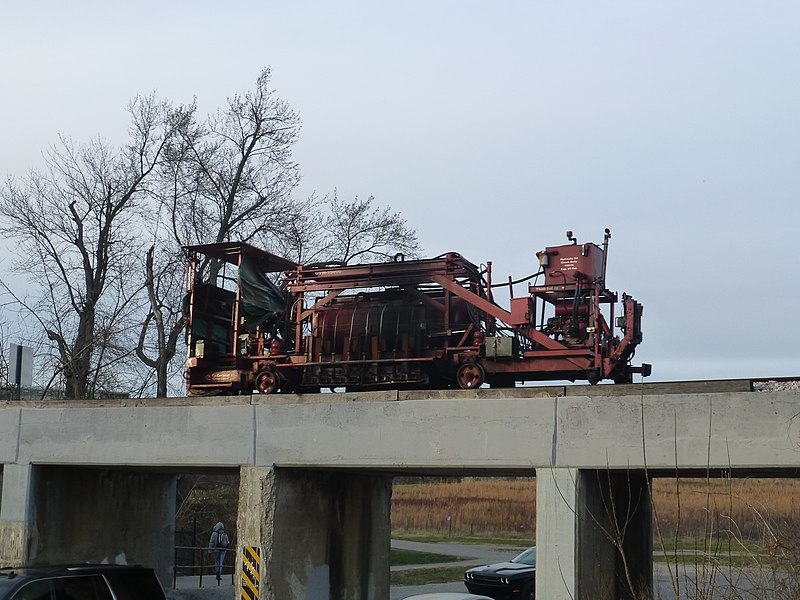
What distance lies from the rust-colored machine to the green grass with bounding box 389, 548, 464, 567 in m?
14.7

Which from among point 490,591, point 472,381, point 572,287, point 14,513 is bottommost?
point 490,591

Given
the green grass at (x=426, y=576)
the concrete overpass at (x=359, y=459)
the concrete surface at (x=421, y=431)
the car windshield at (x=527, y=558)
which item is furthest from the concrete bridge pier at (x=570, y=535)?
the green grass at (x=426, y=576)

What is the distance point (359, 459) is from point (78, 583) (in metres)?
4.49

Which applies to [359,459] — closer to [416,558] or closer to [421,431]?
[421,431]

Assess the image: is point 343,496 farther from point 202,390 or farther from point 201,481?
point 201,481

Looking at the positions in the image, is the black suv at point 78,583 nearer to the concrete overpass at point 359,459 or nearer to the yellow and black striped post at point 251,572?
the yellow and black striped post at point 251,572

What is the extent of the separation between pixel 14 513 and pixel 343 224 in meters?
19.8

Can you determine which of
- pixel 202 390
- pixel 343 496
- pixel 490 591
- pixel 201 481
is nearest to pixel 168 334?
pixel 201 481

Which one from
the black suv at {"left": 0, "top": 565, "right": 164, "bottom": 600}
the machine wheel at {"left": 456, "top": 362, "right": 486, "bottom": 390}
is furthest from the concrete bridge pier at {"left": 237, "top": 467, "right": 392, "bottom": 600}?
the black suv at {"left": 0, "top": 565, "right": 164, "bottom": 600}

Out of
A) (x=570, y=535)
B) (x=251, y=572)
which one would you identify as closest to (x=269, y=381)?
(x=251, y=572)

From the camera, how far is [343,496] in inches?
603

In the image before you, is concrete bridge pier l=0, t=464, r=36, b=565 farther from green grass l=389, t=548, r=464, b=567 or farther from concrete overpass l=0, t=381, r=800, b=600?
green grass l=389, t=548, r=464, b=567

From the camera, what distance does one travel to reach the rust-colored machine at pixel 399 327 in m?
16.9

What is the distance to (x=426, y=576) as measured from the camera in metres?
27.4
